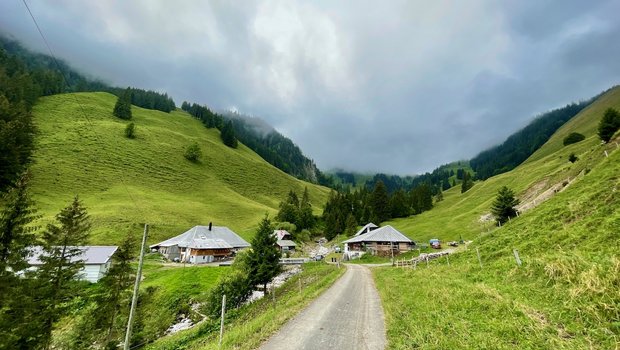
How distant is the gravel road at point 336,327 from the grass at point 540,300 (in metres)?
0.89

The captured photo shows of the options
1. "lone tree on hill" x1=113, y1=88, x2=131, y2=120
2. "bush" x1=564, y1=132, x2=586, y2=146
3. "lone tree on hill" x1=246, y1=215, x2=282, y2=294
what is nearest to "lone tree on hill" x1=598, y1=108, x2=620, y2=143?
"lone tree on hill" x1=246, y1=215, x2=282, y2=294

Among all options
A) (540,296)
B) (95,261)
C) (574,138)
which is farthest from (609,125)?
(95,261)

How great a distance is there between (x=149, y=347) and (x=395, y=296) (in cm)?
2585

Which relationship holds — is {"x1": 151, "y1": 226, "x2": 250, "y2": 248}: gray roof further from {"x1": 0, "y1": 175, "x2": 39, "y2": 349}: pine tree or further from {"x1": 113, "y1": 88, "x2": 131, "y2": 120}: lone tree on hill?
{"x1": 113, "y1": 88, "x2": 131, "y2": 120}: lone tree on hill

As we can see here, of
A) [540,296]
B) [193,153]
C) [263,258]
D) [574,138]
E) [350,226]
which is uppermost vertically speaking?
[574,138]

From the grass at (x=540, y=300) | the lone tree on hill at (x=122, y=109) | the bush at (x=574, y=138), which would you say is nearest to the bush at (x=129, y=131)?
the lone tree on hill at (x=122, y=109)

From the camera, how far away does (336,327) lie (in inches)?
542

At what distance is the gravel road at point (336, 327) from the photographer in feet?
37.4

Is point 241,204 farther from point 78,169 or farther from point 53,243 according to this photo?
point 53,243

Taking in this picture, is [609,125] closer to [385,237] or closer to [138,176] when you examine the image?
[385,237]

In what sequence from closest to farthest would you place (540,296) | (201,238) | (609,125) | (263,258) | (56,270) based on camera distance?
(540,296) → (56,270) → (263,258) → (609,125) → (201,238)

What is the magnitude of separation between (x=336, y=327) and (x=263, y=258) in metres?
23.4

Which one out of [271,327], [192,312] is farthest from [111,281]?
[271,327]

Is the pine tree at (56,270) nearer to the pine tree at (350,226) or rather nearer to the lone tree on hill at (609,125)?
the pine tree at (350,226)
